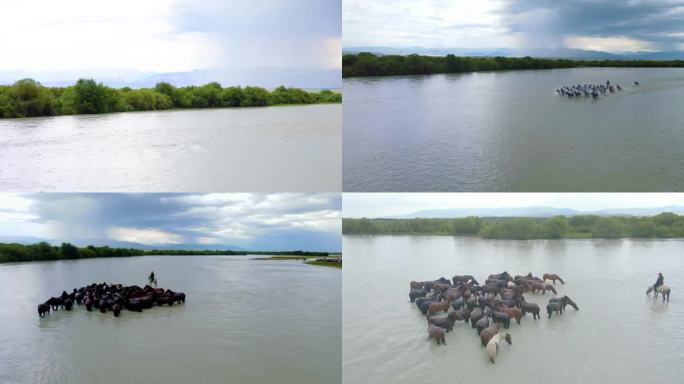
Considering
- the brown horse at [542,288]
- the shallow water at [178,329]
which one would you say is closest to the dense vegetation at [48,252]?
the shallow water at [178,329]

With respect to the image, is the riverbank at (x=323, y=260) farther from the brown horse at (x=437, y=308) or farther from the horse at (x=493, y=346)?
the horse at (x=493, y=346)

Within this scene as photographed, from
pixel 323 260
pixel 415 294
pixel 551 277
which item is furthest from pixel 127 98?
pixel 551 277

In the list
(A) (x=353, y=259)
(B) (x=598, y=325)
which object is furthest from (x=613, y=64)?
(A) (x=353, y=259)

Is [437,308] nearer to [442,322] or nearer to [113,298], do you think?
[442,322]

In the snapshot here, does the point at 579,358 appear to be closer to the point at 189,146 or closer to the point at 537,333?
the point at 537,333

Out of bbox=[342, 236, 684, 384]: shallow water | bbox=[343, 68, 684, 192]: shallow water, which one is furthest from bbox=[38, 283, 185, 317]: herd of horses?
bbox=[343, 68, 684, 192]: shallow water

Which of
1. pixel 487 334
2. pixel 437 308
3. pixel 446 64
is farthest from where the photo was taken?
pixel 446 64

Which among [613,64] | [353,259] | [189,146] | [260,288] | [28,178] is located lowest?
[260,288]
